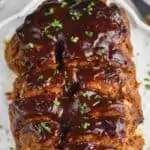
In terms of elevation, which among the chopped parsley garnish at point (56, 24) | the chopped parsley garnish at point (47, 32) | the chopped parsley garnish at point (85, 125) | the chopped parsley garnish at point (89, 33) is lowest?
the chopped parsley garnish at point (85, 125)

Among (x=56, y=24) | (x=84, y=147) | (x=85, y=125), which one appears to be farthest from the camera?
(x=56, y=24)

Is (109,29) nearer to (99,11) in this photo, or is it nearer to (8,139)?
(99,11)

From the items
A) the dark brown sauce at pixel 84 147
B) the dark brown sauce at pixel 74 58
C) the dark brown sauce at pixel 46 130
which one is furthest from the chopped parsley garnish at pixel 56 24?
the dark brown sauce at pixel 84 147

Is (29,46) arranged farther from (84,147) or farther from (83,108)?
(84,147)

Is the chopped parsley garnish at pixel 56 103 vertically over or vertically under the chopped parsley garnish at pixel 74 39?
under

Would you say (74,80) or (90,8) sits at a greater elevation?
(90,8)

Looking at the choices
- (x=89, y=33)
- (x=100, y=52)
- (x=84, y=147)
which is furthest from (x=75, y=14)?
(x=84, y=147)

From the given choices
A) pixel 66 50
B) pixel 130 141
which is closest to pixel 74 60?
pixel 66 50

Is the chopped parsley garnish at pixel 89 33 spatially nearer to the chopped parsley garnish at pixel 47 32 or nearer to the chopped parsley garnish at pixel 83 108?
the chopped parsley garnish at pixel 47 32

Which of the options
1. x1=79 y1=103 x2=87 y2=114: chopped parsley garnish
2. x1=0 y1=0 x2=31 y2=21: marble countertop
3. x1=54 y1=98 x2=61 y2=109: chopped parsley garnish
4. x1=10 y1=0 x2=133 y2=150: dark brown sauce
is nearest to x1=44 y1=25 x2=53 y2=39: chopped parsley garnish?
x1=10 y1=0 x2=133 y2=150: dark brown sauce
